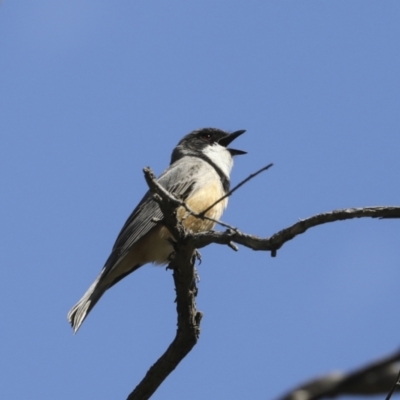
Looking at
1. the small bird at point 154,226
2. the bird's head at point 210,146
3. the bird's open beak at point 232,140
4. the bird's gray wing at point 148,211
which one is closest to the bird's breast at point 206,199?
the small bird at point 154,226

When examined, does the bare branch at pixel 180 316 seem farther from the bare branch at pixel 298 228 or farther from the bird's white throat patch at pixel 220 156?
the bird's white throat patch at pixel 220 156

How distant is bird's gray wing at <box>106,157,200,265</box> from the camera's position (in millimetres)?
7219

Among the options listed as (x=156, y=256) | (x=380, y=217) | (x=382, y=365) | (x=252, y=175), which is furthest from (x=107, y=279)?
(x=382, y=365)

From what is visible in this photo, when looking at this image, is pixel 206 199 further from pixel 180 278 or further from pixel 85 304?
pixel 180 278

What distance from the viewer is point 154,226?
Result: 7.18 m

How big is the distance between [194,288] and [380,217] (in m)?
2.58

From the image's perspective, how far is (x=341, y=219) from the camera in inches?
128

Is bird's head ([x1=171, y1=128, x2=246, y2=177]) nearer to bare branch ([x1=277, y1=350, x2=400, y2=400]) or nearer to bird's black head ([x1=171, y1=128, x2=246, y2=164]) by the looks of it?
bird's black head ([x1=171, y1=128, x2=246, y2=164])

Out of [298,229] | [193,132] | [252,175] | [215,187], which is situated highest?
[193,132]

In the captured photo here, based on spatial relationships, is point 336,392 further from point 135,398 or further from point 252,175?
point 135,398

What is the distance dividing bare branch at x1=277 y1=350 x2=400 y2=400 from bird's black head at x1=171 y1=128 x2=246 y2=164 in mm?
8333

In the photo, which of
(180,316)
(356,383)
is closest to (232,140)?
(180,316)

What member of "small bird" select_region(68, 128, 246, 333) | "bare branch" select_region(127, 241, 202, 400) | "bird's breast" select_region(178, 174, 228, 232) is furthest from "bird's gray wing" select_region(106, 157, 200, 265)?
"bare branch" select_region(127, 241, 202, 400)

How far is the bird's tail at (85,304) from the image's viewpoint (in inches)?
270
